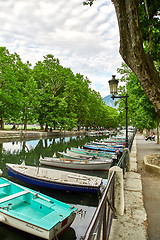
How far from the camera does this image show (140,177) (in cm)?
720

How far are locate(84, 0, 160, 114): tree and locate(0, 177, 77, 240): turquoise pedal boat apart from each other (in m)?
5.04

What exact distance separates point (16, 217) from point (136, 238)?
3.91 m

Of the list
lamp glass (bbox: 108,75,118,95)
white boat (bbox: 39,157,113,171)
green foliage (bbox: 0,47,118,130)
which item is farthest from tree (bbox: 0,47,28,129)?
lamp glass (bbox: 108,75,118,95)

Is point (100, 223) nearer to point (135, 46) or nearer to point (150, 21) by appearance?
point (135, 46)

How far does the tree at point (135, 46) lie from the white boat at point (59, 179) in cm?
563

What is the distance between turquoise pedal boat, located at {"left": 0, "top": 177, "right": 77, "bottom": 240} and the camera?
4.94 meters

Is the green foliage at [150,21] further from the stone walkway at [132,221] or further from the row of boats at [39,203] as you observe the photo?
the row of boats at [39,203]

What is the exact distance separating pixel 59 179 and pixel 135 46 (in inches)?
312

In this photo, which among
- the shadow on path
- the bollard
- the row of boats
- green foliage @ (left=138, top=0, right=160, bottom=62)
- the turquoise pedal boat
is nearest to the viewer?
the shadow on path

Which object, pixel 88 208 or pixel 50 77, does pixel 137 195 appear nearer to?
pixel 88 208

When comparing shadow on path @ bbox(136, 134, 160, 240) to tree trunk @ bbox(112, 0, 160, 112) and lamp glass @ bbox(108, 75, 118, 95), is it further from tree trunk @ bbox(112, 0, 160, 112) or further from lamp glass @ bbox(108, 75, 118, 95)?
lamp glass @ bbox(108, 75, 118, 95)

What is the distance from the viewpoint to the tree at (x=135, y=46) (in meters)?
4.63

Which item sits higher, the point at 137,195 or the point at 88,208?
the point at 137,195

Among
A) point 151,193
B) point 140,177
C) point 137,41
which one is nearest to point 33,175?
point 140,177
